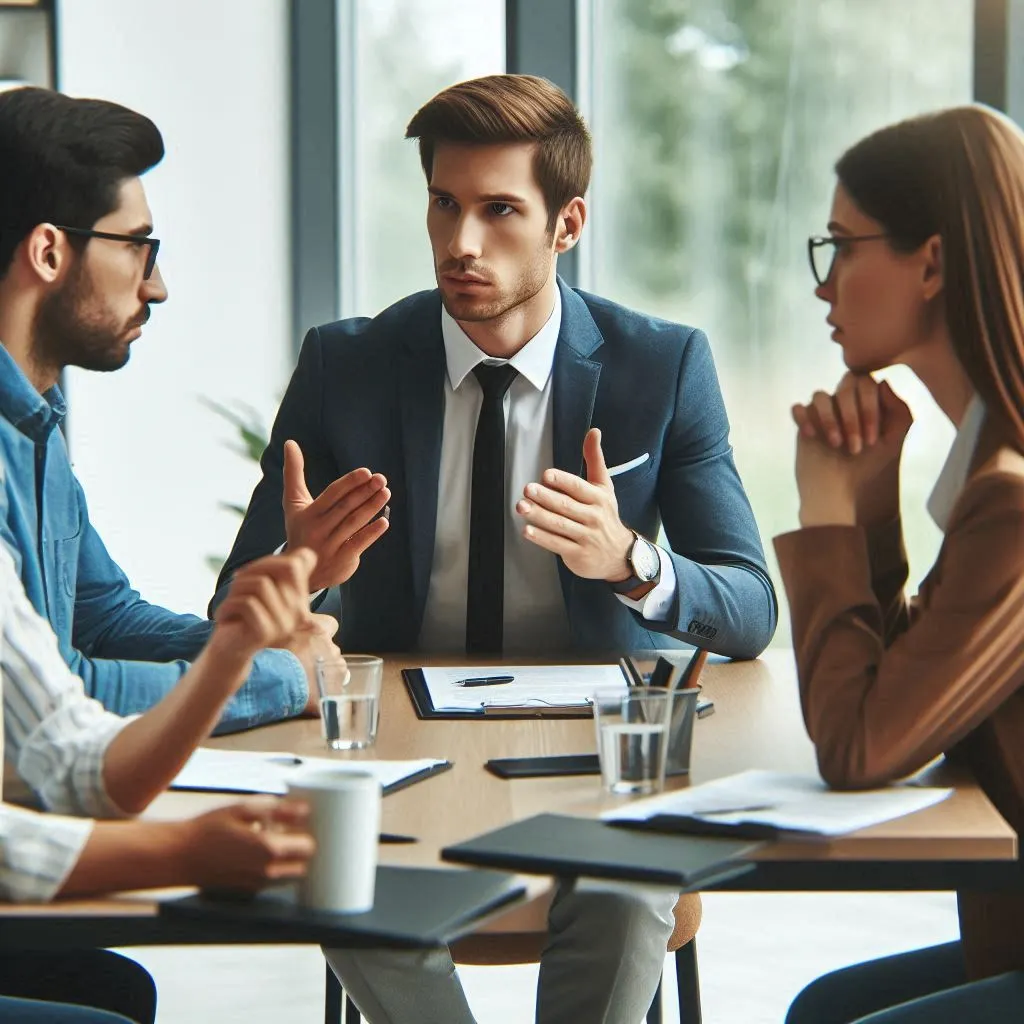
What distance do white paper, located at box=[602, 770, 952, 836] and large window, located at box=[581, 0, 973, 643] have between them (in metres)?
2.55

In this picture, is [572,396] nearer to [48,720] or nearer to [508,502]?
[508,502]

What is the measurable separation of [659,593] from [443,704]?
0.49 m

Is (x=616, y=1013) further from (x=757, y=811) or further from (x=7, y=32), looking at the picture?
(x=7, y=32)

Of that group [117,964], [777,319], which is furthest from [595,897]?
[777,319]

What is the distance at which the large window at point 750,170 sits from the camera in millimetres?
3975

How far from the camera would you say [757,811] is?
1396 millimetres

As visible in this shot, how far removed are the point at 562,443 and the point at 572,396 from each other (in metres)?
0.09

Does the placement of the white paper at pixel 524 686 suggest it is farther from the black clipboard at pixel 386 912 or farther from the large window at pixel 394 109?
the large window at pixel 394 109

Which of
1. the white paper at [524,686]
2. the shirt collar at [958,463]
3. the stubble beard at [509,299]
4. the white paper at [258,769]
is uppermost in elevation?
the stubble beard at [509,299]

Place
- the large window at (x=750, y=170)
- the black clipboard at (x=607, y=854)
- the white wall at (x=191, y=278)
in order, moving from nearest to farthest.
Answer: the black clipboard at (x=607, y=854) → the large window at (x=750, y=170) → the white wall at (x=191, y=278)

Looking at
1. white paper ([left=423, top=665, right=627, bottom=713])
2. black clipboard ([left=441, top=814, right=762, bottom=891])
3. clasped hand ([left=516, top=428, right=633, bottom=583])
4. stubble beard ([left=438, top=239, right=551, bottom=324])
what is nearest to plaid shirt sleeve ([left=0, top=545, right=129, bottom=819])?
black clipboard ([left=441, top=814, right=762, bottom=891])

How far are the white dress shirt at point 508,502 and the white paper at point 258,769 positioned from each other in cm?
89

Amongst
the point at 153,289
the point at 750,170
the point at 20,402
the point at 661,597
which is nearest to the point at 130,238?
the point at 153,289

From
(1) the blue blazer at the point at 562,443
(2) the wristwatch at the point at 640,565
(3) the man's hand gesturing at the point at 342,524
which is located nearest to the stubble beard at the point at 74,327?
(3) the man's hand gesturing at the point at 342,524
